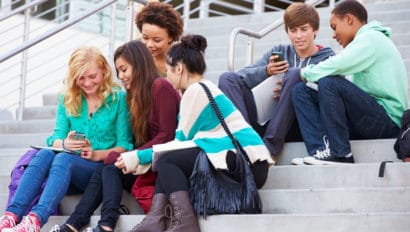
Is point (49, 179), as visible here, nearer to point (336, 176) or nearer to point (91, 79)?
point (91, 79)

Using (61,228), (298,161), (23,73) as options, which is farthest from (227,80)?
(23,73)

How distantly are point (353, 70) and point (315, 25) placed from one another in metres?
0.60

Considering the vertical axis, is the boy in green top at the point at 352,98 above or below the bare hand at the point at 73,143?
above

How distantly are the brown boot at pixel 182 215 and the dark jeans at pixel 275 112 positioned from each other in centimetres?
97

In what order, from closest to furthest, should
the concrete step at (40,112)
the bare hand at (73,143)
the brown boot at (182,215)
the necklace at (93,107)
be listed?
the brown boot at (182,215) → the bare hand at (73,143) → the necklace at (93,107) → the concrete step at (40,112)

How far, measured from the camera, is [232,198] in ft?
18.3

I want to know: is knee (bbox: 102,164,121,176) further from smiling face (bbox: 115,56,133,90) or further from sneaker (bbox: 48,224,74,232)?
smiling face (bbox: 115,56,133,90)

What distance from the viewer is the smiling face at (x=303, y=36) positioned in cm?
671

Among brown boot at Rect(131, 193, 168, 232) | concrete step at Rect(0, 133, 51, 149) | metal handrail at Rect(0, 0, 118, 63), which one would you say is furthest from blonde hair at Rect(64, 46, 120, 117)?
metal handrail at Rect(0, 0, 118, 63)

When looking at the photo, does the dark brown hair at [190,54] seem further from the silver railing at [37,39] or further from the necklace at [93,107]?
the silver railing at [37,39]

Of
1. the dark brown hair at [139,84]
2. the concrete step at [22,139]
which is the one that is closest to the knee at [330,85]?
the dark brown hair at [139,84]

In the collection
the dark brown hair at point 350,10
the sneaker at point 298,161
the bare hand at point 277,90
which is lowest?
the sneaker at point 298,161

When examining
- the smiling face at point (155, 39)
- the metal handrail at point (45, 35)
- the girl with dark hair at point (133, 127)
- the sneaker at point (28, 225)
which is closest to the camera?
the sneaker at point (28, 225)

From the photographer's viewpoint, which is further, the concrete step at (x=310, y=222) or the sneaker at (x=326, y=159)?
the sneaker at (x=326, y=159)
